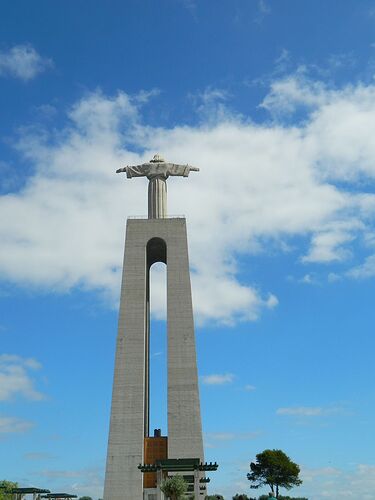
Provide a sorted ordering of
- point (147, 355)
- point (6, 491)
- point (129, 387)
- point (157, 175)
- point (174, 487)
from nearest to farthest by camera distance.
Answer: point (174, 487), point (129, 387), point (6, 491), point (147, 355), point (157, 175)

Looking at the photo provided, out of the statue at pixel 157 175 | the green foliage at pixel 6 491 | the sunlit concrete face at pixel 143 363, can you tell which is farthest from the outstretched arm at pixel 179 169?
the green foliage at pixel 6 491

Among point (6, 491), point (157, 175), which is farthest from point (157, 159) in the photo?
point (6, 491)

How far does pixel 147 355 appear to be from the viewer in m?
43.5

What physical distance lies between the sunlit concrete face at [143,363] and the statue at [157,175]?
51.4 inches

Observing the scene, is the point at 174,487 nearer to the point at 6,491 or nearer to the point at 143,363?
the point at 143,363

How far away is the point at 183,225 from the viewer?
4403 cm

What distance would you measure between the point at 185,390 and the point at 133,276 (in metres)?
8.46

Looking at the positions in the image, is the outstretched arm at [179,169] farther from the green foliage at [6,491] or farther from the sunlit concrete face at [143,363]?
the green foliage at [6,491]

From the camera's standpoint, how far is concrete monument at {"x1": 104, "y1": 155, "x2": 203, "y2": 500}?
3681cm

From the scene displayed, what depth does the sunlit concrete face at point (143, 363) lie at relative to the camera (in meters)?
36.8

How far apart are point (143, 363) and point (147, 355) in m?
3.94

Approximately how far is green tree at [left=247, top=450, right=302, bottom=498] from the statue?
89.9ft

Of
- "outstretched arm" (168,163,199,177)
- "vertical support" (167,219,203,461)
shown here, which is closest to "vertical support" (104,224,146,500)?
"vertical support" (167,219,203,461)

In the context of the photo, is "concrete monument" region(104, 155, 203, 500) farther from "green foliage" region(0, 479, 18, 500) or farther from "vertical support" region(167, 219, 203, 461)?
"green foliage" region(0, 479, 18, 500)
